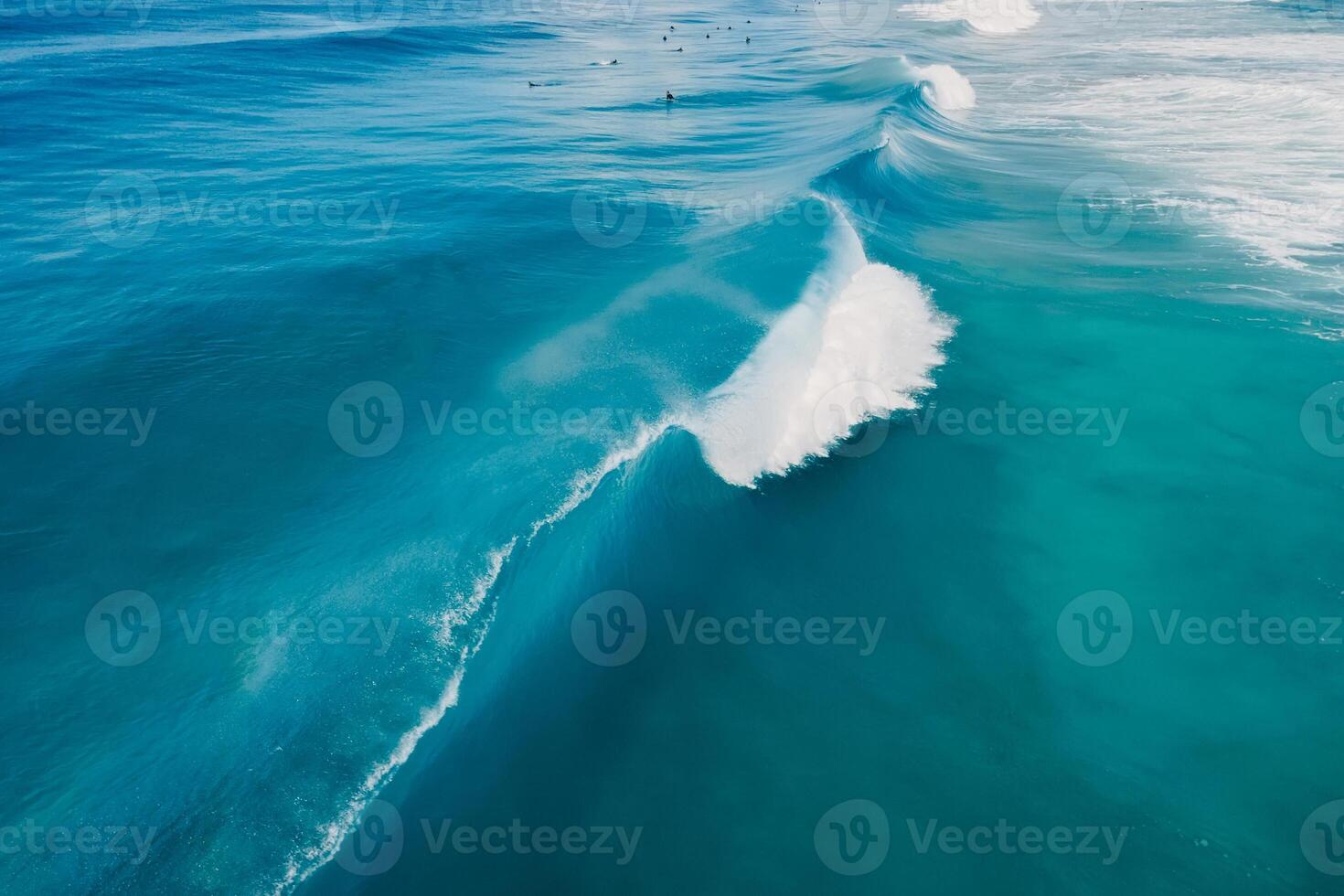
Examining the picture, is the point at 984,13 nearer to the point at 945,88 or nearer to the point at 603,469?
the point at 945,88

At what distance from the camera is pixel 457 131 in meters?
34.2

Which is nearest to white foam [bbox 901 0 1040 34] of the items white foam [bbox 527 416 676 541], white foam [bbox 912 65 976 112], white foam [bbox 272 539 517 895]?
white foam [bbox 912 65 976 112]

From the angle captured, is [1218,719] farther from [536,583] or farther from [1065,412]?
[536,583]

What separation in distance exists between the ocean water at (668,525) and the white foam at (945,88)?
13.2 metres

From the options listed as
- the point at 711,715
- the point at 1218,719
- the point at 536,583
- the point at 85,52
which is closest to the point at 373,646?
the point at 536,583

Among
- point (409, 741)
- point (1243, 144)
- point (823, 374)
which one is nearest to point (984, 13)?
point (1243, 144)

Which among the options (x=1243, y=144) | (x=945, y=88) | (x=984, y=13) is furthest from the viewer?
(x=984, y=13)

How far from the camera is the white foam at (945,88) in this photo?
39.6 m

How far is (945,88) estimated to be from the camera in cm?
4172

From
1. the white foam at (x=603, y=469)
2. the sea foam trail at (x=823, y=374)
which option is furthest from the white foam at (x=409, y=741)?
the sea foam trail at (x=823, y=374)

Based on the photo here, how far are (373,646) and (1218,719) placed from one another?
13.1 m

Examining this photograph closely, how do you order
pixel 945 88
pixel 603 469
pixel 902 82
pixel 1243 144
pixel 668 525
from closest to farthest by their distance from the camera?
pixel 668 525 < pixel 603 469 < pixel 1243 144 < pixel 902 82 < pixel 945 88

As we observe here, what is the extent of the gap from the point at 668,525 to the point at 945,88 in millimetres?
40599

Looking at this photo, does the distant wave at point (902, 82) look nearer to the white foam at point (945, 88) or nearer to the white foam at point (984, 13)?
the white foam at point (945, 88)
